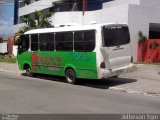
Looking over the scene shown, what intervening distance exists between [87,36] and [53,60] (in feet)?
9.43

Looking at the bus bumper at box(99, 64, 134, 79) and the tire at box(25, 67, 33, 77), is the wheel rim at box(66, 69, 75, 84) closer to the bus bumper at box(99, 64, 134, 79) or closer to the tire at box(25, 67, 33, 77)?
the bus bumper at box(99, 64, 134, 79)

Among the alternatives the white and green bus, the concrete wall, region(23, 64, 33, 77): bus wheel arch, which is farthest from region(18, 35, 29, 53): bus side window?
the concrete wall

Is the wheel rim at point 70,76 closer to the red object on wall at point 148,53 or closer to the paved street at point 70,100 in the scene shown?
the paved street at point 70,100

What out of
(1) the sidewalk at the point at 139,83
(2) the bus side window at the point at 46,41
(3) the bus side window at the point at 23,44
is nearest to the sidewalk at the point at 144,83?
(1) the sidewalk at the point at 139,83

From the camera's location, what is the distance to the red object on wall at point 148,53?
2942 cm

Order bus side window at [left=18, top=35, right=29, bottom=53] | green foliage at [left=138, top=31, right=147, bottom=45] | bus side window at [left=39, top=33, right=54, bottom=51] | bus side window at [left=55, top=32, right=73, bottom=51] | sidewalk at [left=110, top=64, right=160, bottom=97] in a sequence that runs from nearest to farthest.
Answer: sidewalk at [left=110, top=64, right=160, bottom=97] → bus side window at [left=55, top=32, right=73, bottom=51] → bus side window at [left=39, top=33, right=54, bottom=51] → bus side window at [left=18, top=35, right=29, bottom=53] → green foliage at [left=138, top=31, right=147, bottom=45]

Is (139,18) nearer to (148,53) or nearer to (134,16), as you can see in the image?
(134,16)

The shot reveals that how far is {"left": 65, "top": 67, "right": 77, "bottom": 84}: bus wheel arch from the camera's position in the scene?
58.5 ft

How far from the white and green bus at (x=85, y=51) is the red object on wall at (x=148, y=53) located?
1162 cm

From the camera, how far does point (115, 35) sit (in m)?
16.8

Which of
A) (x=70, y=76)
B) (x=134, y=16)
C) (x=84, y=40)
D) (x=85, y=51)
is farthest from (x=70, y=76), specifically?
(x=134, y=16)

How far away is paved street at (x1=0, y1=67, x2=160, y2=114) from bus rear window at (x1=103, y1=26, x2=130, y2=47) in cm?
189

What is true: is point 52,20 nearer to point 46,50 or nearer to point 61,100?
point 46,50

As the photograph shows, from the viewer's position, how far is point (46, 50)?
19469 mm
